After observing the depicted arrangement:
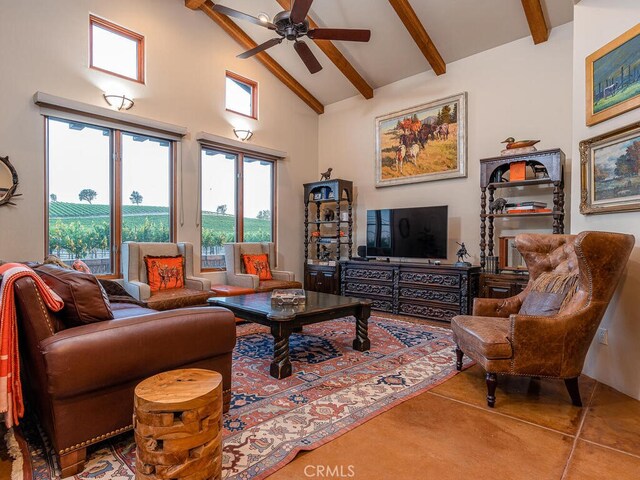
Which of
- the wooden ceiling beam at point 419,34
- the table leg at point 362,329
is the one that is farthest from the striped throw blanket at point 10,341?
the wooden ceiling beam at point 419,34

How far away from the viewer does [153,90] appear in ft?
15.7

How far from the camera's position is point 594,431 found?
2.05 m

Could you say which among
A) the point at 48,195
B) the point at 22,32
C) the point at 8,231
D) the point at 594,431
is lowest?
the point at 594,431

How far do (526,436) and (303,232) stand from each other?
5.12 m

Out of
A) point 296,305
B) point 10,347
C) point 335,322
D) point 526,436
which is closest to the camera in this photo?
point 10,347

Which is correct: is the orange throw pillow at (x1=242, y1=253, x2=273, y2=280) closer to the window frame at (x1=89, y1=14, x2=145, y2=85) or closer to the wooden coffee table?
the wooden coffee table

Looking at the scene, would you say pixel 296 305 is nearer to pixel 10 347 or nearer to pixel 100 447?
pixel 100 447

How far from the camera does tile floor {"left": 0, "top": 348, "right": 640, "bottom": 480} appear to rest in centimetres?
169

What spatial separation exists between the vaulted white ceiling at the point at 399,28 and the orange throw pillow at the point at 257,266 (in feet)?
10.2

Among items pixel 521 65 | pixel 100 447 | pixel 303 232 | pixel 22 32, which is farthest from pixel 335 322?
pixel 22 32

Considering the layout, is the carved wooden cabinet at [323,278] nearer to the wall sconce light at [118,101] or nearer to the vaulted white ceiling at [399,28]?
the vaulted white ceiling at [399,28]

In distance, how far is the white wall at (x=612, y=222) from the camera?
255 cm

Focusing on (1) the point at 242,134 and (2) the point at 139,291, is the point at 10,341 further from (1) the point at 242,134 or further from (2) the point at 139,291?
(1) the point at 242,134

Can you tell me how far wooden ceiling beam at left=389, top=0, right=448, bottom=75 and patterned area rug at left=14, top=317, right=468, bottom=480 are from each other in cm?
365
